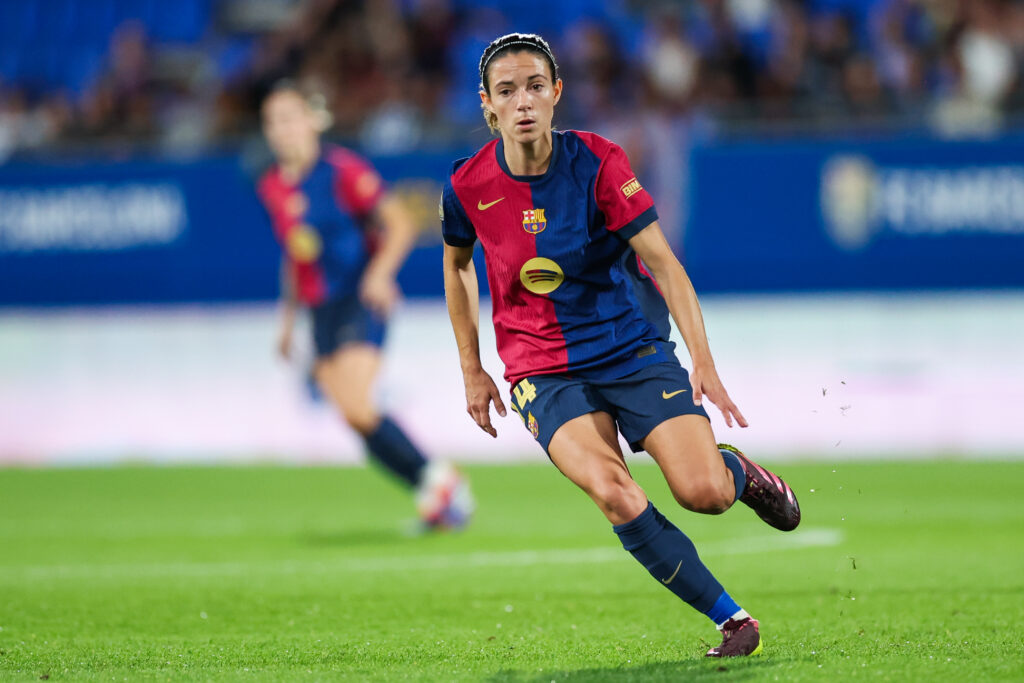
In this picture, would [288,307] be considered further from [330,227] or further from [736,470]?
[736,470]

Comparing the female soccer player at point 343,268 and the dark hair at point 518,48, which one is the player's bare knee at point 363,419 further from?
the dark hair at point 518,48

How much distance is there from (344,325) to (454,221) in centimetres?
398

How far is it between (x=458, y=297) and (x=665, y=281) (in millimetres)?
869

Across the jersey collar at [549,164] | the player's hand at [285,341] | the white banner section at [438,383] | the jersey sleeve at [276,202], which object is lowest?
the white banner section at [438,383]

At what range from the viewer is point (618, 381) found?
192 inches

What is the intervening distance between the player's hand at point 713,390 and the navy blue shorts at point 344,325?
15.1ft

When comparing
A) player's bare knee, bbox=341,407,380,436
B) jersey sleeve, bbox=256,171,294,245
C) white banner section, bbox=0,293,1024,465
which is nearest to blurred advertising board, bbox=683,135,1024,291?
white banner section, bbox=0,293,1024,465

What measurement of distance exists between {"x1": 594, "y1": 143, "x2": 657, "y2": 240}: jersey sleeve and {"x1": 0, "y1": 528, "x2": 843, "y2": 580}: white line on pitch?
3044mm

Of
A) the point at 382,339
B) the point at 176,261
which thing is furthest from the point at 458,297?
the point at 176,261

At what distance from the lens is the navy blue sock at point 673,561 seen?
4.57 m

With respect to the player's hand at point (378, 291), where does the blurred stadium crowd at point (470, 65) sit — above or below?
above

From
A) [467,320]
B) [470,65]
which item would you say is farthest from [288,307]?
[470,65]

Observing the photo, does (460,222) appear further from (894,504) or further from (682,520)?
(894,504)

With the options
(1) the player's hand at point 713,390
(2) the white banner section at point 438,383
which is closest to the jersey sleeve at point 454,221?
(1) the player's hand at point 713,390
